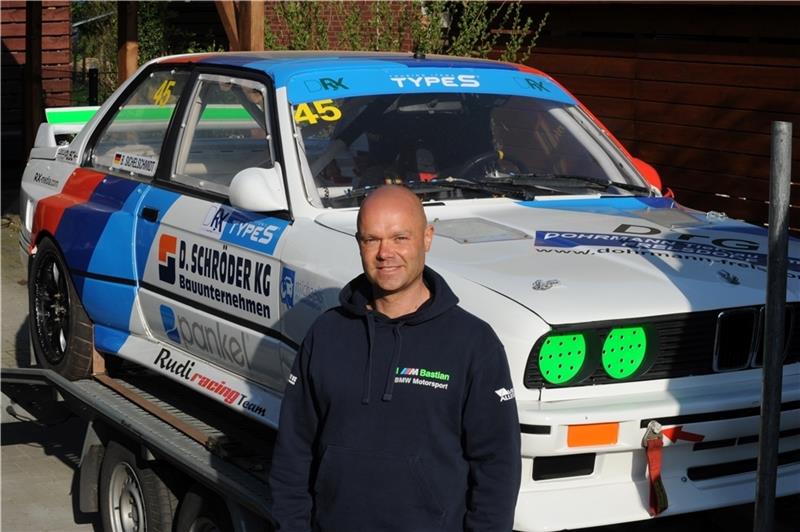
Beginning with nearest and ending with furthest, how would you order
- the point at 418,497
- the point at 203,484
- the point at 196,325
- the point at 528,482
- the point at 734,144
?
the point at 418,497 < the point at 528,482 < the point at 203,484 < the point at 196,325 < the point at 734,144

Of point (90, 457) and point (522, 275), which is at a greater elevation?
point (522, 275)

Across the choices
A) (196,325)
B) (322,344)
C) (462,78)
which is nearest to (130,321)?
(196,325)

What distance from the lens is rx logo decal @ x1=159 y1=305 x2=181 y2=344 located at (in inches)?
224

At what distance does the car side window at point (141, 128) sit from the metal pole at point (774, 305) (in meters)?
3.48

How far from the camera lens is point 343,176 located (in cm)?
520

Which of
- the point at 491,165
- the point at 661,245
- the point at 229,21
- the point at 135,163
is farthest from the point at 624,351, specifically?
the point at 229,21

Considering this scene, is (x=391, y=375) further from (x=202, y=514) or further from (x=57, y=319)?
(x=57, y=319)

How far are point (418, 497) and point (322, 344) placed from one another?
455 mm

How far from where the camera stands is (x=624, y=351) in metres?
4.11

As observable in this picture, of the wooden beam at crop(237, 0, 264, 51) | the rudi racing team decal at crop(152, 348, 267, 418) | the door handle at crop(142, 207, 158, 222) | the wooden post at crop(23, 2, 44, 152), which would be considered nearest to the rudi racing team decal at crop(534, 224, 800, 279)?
the rudi racing team decal at crop(152, 348, 267, 418)

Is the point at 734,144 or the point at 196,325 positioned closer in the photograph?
the point at 196,325

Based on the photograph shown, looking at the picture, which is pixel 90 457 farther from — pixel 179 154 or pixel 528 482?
pixel 528 482

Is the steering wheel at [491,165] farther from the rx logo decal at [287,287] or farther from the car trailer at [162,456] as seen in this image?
the car trailer at [162,456]

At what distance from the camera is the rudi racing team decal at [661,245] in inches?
178
